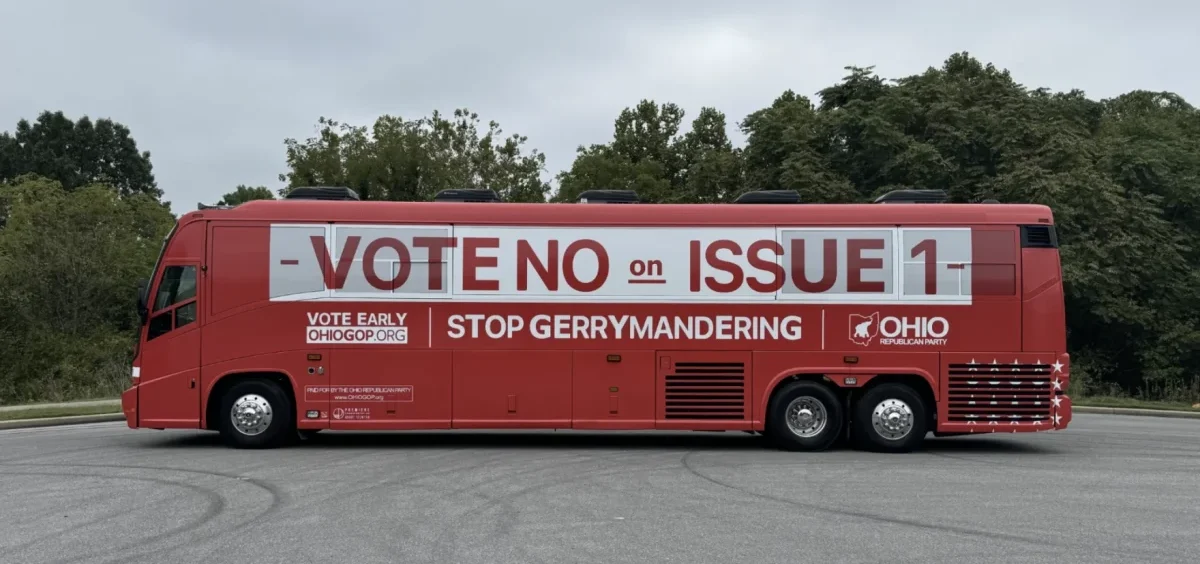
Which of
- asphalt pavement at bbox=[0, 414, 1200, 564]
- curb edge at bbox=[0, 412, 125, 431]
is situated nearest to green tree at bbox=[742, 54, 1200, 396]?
asphalt pavement at bbox=[0, 414, 1200, 564]

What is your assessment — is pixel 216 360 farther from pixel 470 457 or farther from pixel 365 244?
pixel 470 457

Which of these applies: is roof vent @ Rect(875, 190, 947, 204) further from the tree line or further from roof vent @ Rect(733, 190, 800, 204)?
the tree line

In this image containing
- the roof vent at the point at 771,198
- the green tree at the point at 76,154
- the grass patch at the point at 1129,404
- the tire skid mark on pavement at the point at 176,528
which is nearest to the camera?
the tire skid mark on pavement at the point at 176,528

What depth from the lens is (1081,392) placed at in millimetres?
28547

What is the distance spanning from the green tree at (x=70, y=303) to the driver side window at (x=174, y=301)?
12.3 meters

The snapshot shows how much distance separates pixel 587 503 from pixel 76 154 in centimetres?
8755

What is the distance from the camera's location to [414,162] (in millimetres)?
41125

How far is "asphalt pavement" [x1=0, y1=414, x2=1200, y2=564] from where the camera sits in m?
7.70

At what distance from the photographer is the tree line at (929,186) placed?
30812 mm

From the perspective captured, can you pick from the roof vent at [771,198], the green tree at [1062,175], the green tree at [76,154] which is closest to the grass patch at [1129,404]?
the green tree at [1062,175]

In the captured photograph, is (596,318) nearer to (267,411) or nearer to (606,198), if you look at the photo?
(606,198)

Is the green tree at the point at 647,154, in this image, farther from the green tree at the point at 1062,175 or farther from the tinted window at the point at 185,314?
the tinted window at the point at 185,314

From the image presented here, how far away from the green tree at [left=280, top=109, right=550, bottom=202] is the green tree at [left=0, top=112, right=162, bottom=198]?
43004 millimetres

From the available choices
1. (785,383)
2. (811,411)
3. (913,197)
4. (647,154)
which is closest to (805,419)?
(811,411)
